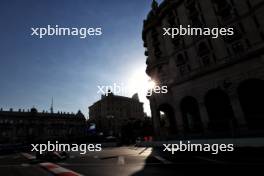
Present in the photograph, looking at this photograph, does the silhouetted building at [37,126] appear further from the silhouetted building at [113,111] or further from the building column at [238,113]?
the building column at [238,113]

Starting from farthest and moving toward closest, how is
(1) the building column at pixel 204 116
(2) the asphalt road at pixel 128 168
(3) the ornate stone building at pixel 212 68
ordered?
(1) the building column at pixel 204 116 < (3) the ornate stone building at pixel 212 68 < (2) the asphalt road at pixel 128 168

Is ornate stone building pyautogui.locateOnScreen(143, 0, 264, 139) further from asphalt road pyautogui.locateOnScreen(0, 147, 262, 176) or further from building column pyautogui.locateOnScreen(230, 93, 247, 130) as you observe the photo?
asphalt road pyautogui.locateOnScreen(0, 147, 262, 176)

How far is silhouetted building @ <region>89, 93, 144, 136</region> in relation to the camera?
9662 cm

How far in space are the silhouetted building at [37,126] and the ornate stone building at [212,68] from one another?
48.7m

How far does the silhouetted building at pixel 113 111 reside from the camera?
96625 mm

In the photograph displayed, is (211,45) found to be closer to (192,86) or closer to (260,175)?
(192,86)

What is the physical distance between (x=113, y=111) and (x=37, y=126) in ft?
Result: 128

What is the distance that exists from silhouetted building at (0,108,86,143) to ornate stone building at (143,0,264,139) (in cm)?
4872

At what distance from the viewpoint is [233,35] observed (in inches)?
914
